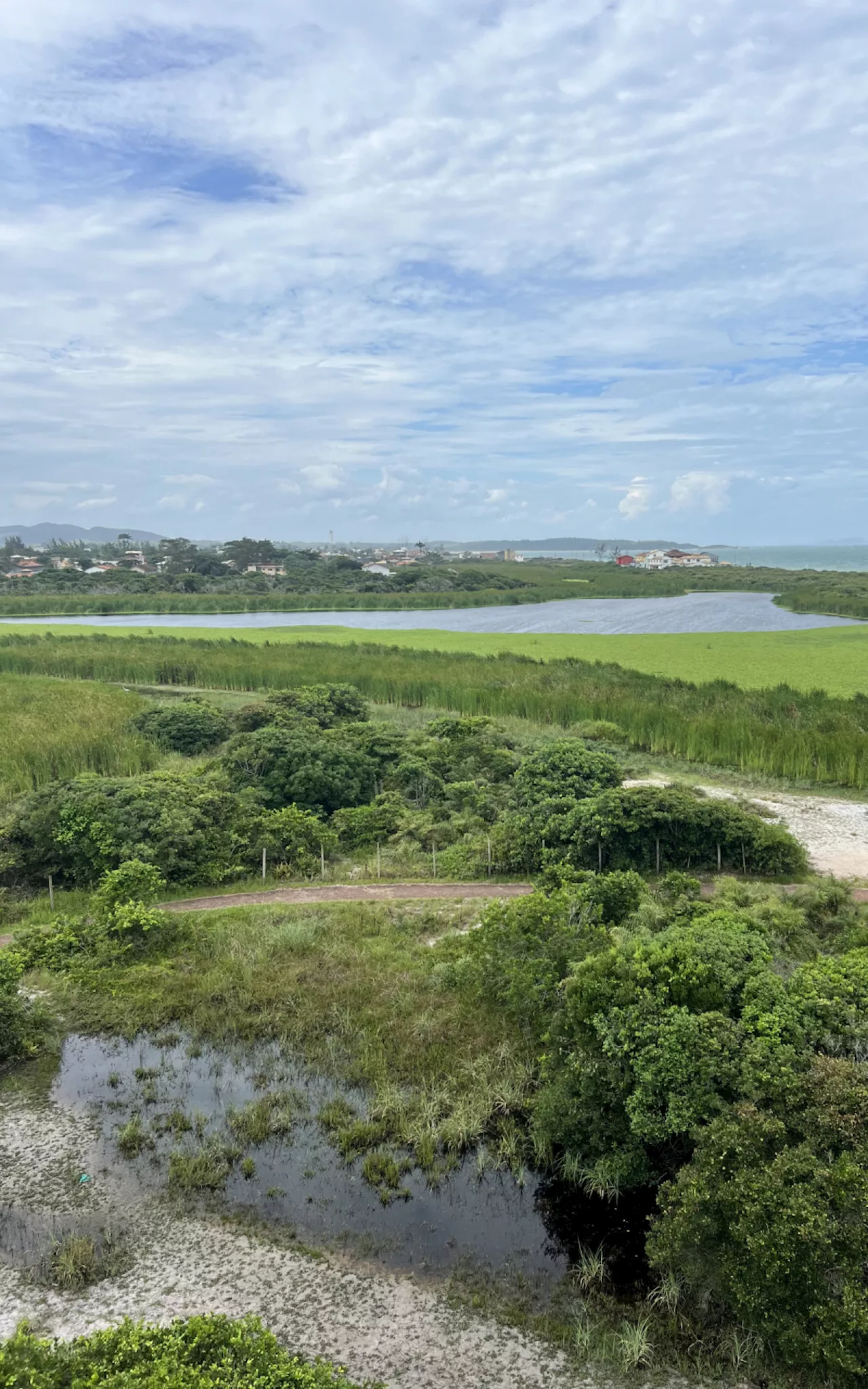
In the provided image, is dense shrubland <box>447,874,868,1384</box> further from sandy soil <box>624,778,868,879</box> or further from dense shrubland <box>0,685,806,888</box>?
sandy soil <box>624,778,868,879</box>

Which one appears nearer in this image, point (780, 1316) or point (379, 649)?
point (780, 1316)

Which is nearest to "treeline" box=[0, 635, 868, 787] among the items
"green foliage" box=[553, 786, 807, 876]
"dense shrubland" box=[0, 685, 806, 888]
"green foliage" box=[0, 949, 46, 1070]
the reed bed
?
"dense shrubland" box=[0, 685, 806, 888]

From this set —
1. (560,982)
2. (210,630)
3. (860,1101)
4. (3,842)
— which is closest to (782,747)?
(560,982)

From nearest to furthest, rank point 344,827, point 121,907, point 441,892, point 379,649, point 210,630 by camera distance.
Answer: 1. point 121,907
2. point 441,892
3. point 344,827
4. point 379,649
5. point 210,630

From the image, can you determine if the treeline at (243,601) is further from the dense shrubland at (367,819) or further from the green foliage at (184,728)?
the dense shrubland at (367,819)

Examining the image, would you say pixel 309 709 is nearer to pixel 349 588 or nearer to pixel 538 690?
pixel 538 690

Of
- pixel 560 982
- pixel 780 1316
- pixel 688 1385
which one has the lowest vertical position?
pixel 688 1385

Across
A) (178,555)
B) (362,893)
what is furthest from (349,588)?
(362,893)

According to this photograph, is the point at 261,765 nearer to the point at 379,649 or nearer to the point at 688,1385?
the point at 688,1385
